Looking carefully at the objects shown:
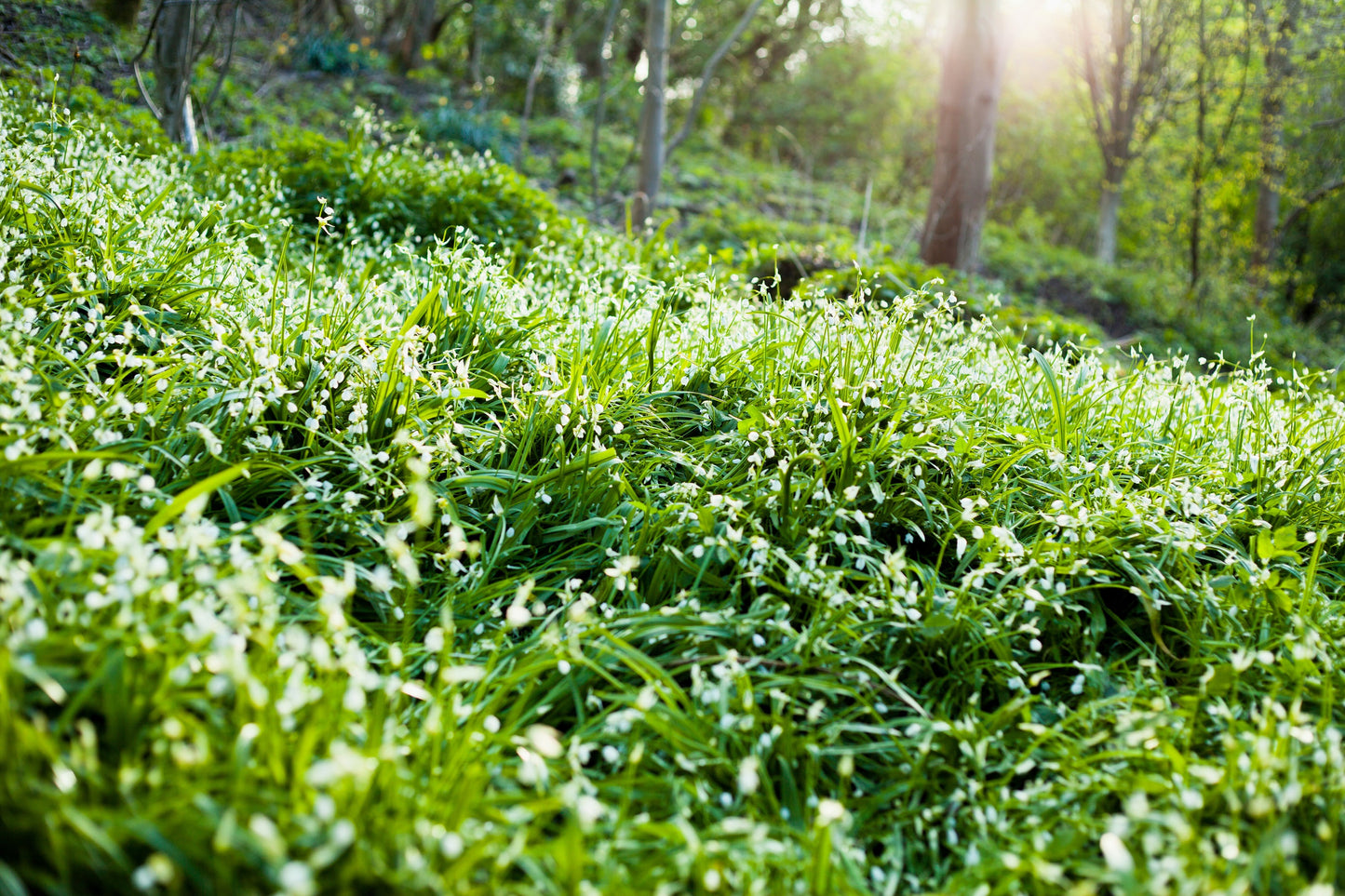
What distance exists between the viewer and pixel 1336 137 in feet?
46.9

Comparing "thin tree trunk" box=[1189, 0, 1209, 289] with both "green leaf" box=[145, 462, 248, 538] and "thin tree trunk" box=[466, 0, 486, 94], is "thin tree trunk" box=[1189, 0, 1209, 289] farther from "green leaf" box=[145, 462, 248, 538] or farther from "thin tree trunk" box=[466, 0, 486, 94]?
"green leaf" box=[145, 462, 248, 538]

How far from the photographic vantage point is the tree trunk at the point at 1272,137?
489 inches

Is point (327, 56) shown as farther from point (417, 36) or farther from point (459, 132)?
point (459, 132)

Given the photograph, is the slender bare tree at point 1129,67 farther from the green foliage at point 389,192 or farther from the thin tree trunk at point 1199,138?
the green foliage at point 389,192

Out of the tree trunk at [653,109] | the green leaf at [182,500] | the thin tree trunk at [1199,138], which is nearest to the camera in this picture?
the green leaf at [182,500]

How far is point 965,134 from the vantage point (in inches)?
340

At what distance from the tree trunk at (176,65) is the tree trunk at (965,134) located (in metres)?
6.82

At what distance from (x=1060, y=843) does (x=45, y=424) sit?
2.79 meters

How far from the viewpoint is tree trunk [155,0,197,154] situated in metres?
6.01

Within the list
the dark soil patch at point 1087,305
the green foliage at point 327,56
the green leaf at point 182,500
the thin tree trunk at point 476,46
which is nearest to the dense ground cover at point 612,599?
the green leaf at point 182,500

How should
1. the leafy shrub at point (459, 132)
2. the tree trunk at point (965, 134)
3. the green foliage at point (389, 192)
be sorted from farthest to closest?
the leafy shrub at point (459, 132) → the tree trunk at point (965, 134) → the green foliage at point (389, 192)

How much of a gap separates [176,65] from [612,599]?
5875 mm

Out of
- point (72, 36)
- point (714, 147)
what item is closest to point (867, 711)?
point (72, 36)

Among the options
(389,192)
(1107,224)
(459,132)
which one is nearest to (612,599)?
(389,192)
